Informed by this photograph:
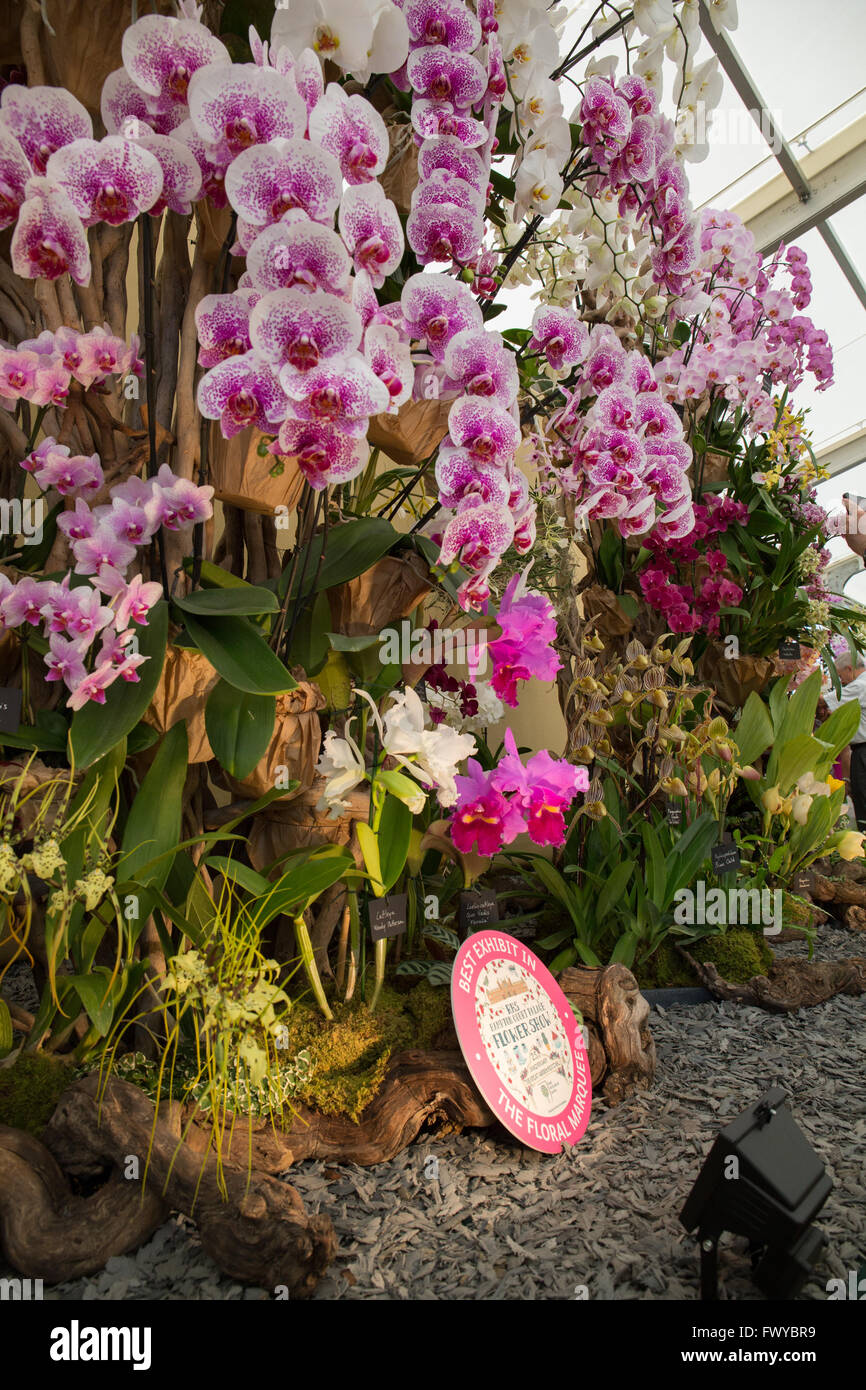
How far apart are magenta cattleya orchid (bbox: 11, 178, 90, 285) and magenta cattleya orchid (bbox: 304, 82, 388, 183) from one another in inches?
10.7

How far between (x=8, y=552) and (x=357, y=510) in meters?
0.64

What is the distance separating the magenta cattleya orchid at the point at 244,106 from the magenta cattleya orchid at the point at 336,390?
9.7 inches

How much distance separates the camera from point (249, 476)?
1.25 m

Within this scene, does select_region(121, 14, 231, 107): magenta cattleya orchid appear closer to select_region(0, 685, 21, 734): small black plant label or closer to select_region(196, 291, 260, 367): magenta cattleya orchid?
select_region(196, 291, 260, 367): magenta cattleya orchid

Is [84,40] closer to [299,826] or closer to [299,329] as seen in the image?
[299,329]

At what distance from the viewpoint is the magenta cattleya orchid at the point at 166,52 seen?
911 mm

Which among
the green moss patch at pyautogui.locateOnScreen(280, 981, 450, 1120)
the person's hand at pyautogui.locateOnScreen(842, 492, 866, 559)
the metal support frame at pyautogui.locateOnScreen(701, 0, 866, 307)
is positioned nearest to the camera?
the green moss patch at pyautogui.locateOnScreen(280, 981, 450, 1120)

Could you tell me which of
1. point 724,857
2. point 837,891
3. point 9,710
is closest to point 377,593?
point 9,710

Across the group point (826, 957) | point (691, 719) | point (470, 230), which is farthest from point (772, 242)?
point (470, 230)

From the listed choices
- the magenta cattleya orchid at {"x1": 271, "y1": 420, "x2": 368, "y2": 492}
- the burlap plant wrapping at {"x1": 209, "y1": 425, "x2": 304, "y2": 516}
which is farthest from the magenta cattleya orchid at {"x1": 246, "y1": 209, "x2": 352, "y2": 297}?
the burlap plant wrapping at {"x1": 209, "y1": 425, "x2": 304, "y2": 516}

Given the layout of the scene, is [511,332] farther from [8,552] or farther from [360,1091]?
[360,1091]

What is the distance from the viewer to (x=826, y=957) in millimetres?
2490

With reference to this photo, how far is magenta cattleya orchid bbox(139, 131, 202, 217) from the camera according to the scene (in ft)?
3.01

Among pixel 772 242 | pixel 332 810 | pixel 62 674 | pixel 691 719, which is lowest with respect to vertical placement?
pixel 332 810
